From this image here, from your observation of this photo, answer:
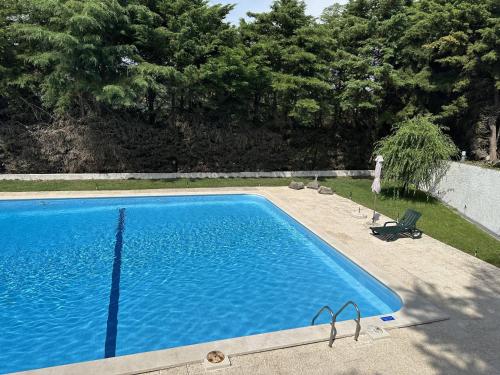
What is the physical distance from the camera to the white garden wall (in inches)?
533

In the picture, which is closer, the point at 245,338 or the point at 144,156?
the point at 245,338

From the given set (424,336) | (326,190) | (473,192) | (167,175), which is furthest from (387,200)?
(167,175)

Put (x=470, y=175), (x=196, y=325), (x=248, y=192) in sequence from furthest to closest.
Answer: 1. (x=248, y=192)
2. (x=470, y=175)
3. (x=196, y=325)

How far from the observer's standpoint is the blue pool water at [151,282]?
23.9 feet

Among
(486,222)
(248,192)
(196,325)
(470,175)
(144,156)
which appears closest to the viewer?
(196,325)

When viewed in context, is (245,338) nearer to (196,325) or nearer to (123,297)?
(196,325)

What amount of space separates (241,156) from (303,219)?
9891mm

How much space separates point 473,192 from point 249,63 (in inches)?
525

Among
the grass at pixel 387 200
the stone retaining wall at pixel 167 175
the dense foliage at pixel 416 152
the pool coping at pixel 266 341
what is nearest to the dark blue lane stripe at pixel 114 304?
the pool coping at pixel 266 341

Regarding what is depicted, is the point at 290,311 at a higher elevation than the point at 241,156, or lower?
lower

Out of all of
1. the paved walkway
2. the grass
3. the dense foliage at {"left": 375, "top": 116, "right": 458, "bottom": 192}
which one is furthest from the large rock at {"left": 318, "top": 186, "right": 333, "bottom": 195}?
the paved walkway

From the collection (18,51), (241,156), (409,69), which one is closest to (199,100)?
(241,156)

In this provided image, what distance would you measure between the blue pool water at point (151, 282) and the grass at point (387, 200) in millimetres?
3396

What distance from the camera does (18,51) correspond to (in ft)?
63.0
